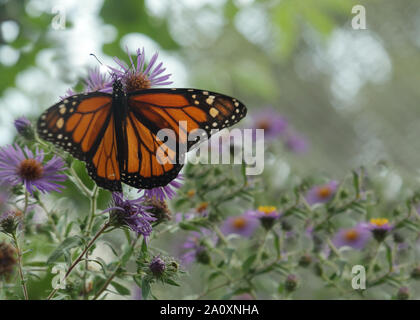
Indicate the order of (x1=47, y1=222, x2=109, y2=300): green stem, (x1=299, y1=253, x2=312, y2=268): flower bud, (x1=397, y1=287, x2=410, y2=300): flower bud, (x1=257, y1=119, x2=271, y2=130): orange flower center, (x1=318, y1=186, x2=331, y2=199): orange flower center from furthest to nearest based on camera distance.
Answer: (x1=257, y1=119, x2=271, y2=130): orange flower center
(x1=318, y1=186, x2=331, y2=199): orange flower center
(x1=299, y1=253, x2=312, y2=268): flower bud
(x1=397, y1=287, x2=410, y2=300): flower bud
(x1=47, y1=222, x2=109, y2=300): green stem

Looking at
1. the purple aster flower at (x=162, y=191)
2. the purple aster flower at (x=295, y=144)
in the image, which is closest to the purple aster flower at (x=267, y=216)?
the purple aster flower at (x=162, y=191)

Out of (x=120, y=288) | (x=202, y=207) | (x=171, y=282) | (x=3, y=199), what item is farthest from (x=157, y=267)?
(x=3, y=199)

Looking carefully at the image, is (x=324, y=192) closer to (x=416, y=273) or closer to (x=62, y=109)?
(x=416, y=273)

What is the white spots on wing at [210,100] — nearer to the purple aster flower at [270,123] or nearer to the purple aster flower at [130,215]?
the purple aster flower at [130,215]

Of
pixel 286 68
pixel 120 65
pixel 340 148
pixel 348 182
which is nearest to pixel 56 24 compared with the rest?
pixel 120 65

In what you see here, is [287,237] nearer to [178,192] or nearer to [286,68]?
[178,192]

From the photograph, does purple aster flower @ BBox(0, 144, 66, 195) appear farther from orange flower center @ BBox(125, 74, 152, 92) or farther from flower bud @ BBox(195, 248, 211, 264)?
flower bud @ BBox(195, 248, 211, 264)

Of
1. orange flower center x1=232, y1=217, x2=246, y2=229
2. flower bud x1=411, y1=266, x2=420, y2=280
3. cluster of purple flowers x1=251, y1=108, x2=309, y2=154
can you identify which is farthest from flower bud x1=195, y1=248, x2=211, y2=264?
cluster of purple flowers x1=251, y1=108, x2=309, y2=154
